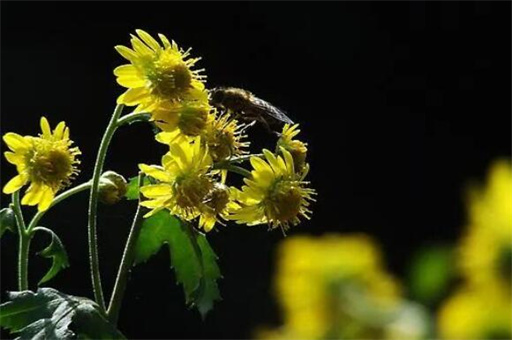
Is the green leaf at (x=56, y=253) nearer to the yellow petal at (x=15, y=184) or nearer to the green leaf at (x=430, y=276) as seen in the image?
the yellow petal at (x=15, y=184)

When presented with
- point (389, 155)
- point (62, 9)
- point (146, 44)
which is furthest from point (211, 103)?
point (389, 155)

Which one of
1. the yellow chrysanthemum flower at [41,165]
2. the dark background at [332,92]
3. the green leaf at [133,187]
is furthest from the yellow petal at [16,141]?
the dark background at [332,92]

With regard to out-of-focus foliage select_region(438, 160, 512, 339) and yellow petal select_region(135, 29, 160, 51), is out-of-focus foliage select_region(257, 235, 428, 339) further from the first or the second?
yellow petal select_region(135, 29, 160, 51)

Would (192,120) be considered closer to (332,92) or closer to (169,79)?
(169,79)

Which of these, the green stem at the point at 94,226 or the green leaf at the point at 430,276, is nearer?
the green leaf at the point at 430,276

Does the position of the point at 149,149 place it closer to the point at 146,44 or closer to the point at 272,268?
the point at 272,268

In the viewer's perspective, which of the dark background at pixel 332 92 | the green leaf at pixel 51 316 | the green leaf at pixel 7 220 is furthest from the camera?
the dark background at pixel 332 92

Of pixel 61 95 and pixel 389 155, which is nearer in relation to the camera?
pixel 61 95
